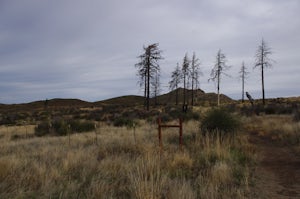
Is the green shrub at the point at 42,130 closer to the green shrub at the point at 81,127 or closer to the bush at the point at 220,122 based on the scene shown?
the green shrub at the point at 81,127

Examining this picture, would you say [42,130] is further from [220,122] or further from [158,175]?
[158,175]

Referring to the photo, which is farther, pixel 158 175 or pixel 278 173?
pixel 278 173

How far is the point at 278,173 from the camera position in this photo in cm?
800

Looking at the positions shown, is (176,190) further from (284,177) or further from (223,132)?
(223,132)

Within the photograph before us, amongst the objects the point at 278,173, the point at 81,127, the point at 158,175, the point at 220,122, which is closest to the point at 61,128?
the point at 81,127

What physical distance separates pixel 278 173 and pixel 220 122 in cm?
583

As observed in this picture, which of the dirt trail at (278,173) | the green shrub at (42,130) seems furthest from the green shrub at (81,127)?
the dirt trail at (278,173)

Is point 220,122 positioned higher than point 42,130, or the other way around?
point 220,122

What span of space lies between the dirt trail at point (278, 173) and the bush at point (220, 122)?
190 centimetres

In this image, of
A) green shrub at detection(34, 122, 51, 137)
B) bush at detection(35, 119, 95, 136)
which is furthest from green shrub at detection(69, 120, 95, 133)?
green shrub at detection(34, 122, 51, 137)

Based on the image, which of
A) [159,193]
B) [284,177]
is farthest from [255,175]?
[159,193]

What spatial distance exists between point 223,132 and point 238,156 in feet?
12.2

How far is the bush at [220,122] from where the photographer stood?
44.9ft

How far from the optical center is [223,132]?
13195 mm
